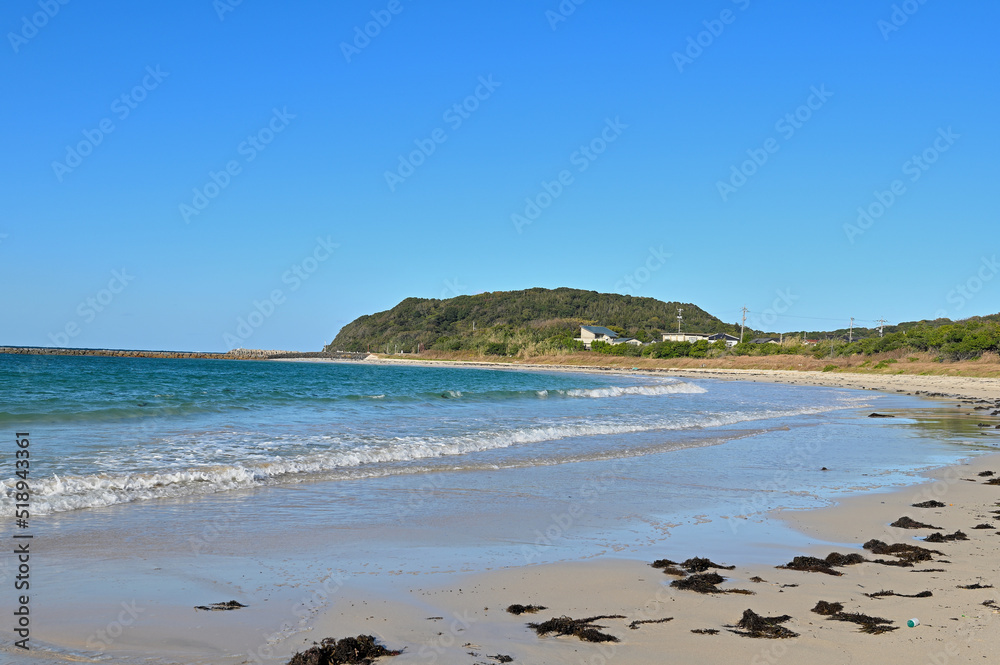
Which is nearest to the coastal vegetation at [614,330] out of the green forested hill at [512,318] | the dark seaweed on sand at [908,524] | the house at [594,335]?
the green forested hill at [512,318]

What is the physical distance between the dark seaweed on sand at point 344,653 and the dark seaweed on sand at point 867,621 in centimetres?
285

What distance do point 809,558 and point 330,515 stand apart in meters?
4.92

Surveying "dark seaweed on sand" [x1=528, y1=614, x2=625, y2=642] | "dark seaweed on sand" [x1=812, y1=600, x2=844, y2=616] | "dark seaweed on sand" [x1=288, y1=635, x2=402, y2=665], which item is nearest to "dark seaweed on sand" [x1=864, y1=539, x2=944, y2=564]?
"dark seaweed on sand" [x1=812, y1=600, x2=844, y2=616]

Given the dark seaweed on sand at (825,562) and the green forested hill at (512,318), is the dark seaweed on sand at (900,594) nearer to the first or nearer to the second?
the dark seaweed on sand at (825,562)

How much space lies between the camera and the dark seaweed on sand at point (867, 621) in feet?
14.4

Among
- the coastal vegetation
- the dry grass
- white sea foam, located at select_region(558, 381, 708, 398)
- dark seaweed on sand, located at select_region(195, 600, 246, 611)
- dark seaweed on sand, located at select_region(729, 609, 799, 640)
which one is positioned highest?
the coastal vegetation

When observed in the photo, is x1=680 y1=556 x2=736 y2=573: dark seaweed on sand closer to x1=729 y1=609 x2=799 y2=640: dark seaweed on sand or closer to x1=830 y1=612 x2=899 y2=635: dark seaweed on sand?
x1=729 y1=609 x2=799 y2=640: dark seaweed on sand

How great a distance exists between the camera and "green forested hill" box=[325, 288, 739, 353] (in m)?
159

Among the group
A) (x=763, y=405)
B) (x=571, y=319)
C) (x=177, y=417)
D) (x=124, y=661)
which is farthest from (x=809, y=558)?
(x=571, y=319)

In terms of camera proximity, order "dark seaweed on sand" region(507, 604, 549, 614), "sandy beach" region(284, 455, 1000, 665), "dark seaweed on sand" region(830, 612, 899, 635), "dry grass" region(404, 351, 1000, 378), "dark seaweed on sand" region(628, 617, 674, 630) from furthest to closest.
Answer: "dry grass" region(404, 351, 1000, 378), "dark seaweed on sand" region(507, 604, 549, 614), "dark seaweed on sand" region(628, 617, 674, 630), "dark seaweed on sand" region(830, 612, 899, 635), "sandy beach" region(284, 455, 1000, 665)

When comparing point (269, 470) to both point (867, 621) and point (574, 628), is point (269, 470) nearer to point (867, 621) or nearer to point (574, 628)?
point (574, 628)

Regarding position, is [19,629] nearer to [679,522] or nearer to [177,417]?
[679,522]

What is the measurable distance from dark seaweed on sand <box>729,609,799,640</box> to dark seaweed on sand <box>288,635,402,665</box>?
2153mm

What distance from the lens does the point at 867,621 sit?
4527 mm
